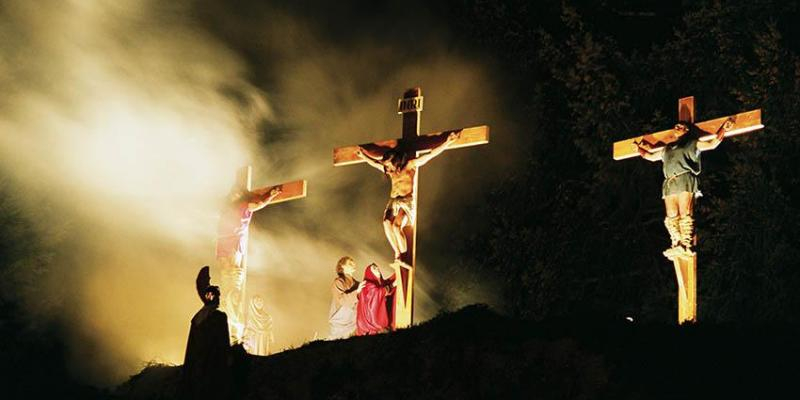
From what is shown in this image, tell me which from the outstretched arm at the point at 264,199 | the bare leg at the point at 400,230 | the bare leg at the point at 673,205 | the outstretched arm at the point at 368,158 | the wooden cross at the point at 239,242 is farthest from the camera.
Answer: the outstretched arm at the point at 264,199

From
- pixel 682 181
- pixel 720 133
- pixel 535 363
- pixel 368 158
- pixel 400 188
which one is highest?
pixel 368 158

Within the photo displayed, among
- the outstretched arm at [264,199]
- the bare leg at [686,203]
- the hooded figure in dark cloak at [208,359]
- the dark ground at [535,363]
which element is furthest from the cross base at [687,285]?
the hooded figure in dark cloak at [208,359]

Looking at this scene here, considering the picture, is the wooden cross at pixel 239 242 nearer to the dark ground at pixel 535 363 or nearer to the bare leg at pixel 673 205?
the dark ground at pixel 535 363

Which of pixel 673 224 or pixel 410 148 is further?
pixel 410 148

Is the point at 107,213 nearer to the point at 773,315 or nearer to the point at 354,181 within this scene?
the point at 354,181

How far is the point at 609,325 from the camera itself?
1374 centimetres

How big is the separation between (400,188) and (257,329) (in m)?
2.87

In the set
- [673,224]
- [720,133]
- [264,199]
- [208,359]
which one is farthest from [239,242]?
[208,359]

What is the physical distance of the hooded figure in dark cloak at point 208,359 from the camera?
1173 cm

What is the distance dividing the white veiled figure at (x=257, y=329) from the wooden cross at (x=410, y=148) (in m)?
2.29

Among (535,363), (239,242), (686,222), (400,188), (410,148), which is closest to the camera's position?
(535,363)

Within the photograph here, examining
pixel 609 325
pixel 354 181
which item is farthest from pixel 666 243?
pixel 609 325

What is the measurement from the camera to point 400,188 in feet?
60.8

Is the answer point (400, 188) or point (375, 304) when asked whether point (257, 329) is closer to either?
point (375, 304)
